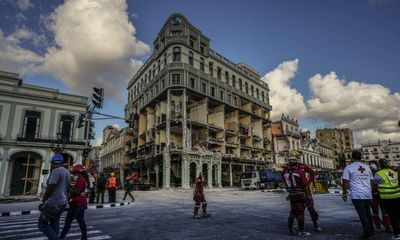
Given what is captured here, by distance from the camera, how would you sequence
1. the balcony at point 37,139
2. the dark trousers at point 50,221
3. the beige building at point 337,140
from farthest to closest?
1. the beige building at point 337,140
2. the balcony at point 37,139
3. the dark trousers at point 50,221

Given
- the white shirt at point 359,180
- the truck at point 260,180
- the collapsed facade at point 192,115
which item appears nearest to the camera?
the white shirt at point 359,180

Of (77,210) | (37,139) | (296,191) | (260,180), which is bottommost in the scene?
(77,210)

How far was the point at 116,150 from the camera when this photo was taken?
197ft

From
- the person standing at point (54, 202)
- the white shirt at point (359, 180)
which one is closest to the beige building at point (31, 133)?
the person standing at point (54, 202)

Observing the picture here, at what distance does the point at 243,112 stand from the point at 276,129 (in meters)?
18.5

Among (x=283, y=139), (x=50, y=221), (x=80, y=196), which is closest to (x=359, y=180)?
(x=80, y=196)

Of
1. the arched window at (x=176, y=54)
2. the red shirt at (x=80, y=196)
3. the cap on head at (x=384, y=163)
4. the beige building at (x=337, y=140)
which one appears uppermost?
the arched window at (x=176, y=54)

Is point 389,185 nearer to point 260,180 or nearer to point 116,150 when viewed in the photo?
point 260,180

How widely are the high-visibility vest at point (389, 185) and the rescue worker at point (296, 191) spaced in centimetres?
157

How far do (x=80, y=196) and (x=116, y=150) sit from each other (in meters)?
57.2

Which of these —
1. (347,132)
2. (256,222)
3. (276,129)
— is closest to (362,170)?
(256,222)

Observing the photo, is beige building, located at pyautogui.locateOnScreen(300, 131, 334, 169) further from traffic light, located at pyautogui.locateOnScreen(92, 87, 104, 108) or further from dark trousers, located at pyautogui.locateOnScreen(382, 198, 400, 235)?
dark trousers, located at pyautogui.locateOnScreen(382, 198, 400, 235)

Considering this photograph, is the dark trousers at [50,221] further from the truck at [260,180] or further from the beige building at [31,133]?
the truck at [260,180]

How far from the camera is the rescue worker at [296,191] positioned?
571cm
